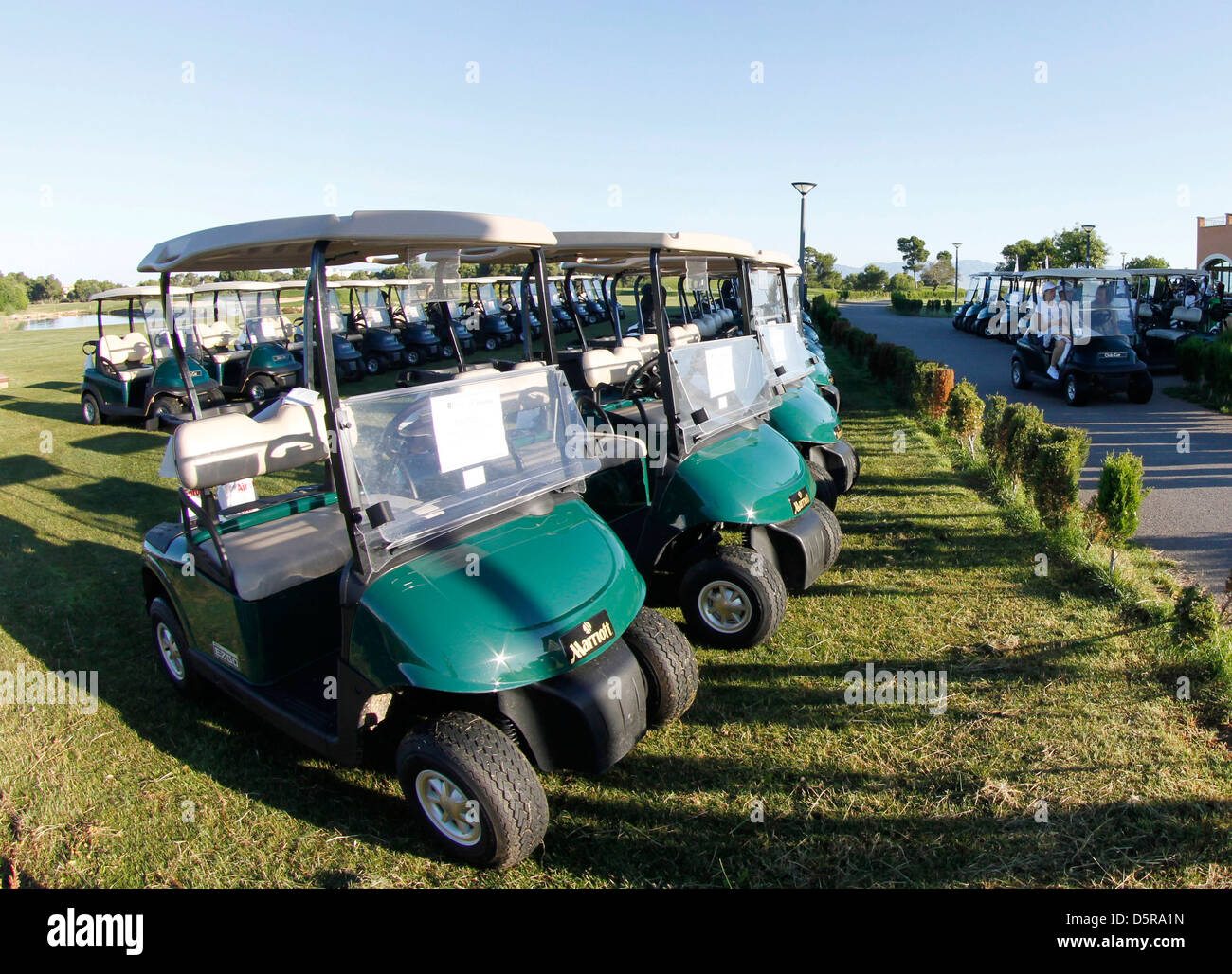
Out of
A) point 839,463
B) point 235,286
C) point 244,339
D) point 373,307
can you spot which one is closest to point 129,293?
point 235,286

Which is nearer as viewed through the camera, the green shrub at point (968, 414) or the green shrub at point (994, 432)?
the green shrub at point (994, 432)

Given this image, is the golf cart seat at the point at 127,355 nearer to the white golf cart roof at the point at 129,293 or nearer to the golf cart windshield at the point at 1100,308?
the white golf cart roof at the point at 129,293

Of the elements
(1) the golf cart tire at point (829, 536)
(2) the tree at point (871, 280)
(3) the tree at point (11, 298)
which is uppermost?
(2) the tree at point (871, 280)

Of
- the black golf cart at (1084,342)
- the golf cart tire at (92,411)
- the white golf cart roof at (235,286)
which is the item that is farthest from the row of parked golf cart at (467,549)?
the white golf cart roof at (235,286)

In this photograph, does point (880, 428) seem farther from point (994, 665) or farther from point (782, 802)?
point (782, 802)

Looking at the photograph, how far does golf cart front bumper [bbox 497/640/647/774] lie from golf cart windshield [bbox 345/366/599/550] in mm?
702

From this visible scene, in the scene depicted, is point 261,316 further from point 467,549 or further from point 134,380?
point 467,549

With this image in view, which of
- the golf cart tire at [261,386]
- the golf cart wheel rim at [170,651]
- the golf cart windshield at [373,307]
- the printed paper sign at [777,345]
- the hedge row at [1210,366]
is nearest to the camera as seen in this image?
the golf cart wheel rim at [170,651]

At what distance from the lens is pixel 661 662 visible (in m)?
3.20

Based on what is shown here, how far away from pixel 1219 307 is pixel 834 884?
63.2 feet

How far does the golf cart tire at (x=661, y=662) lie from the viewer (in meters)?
3.21

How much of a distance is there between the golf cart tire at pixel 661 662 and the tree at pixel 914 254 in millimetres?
72936

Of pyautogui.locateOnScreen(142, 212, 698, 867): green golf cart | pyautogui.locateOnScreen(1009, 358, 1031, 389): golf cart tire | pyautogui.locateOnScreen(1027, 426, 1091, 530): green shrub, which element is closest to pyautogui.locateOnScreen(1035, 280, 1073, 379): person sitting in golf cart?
pyautogui.locateOnScreen(1009, 358, 1031, 389): golf cart tire

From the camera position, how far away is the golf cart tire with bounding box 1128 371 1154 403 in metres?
11.5
